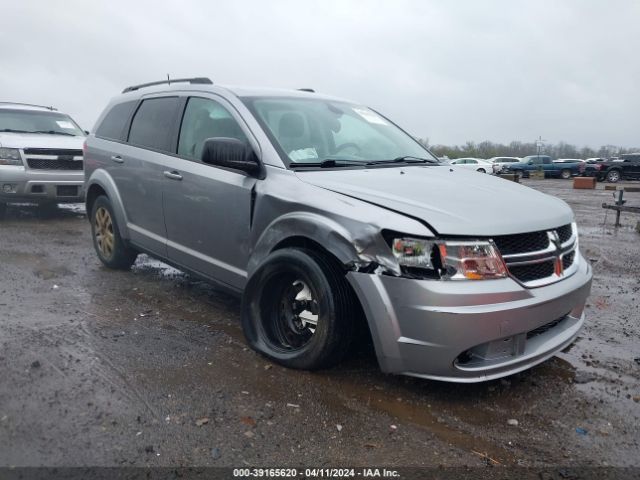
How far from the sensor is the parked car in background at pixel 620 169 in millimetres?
31027

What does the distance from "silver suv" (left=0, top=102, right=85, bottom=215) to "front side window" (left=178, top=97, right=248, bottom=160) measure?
534 centimetres

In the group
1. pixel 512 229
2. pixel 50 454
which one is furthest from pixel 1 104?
pixel 512 229

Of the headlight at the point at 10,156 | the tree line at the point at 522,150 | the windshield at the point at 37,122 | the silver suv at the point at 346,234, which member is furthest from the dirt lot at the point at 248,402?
the tree line at the point at 522,150

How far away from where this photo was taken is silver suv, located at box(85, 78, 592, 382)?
2850 millimetres

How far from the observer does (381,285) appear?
2900 millimetres

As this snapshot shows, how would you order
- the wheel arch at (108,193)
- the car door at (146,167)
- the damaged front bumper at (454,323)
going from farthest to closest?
the wheel arch at (108,193) → the car door at (146,167) → the damaged front bumper at (454,323)

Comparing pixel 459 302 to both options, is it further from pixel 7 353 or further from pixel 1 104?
pixel 1 104

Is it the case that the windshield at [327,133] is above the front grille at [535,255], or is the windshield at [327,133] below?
above

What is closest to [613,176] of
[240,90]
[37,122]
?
[37,122]

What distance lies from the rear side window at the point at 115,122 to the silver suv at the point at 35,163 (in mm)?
3561

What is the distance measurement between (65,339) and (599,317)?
4.18 metres

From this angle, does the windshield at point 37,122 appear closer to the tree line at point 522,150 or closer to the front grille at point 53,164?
the front grille at point 53,164

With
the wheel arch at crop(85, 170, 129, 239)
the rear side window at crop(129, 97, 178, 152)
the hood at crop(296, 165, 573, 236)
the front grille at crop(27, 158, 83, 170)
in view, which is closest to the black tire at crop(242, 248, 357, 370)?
the hood at crop(296, 165, 573, 236)

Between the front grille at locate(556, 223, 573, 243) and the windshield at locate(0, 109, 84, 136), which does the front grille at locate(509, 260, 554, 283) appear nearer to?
the front grille at locate(556, 223, 573, 243)
